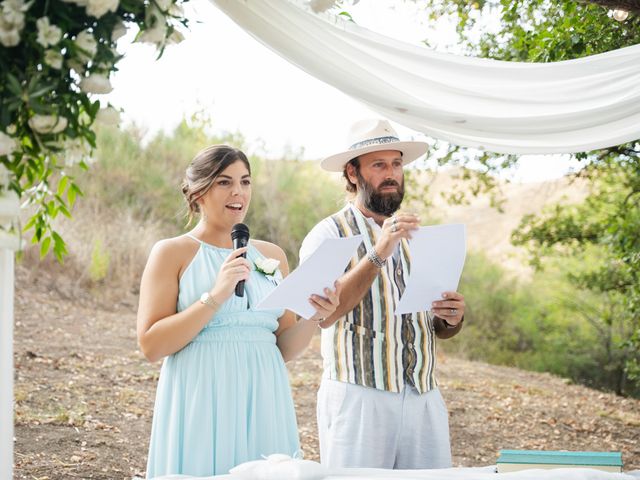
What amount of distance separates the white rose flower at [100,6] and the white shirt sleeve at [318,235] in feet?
4.92

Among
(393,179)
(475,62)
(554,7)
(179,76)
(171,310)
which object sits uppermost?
(179,76)

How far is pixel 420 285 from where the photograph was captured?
3.21 metres

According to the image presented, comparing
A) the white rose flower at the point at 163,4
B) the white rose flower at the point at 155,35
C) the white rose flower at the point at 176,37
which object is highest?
the white rose flower at the point at 163,4

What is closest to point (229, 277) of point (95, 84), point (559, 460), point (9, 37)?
point (95, 84)

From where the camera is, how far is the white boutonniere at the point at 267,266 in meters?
3.29

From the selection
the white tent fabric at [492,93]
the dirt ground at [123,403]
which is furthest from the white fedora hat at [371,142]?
the dirt ground at [123,403]

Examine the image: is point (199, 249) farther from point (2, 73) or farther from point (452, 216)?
point (452, 216)

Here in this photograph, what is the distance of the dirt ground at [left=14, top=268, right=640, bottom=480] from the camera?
6.64m

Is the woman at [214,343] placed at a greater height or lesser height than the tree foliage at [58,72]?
lesser

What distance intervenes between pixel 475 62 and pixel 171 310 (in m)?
1.52

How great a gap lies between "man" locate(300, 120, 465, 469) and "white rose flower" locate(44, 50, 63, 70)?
140 cm

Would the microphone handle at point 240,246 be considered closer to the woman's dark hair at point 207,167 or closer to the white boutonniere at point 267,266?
the white boutonniere at point 267,266

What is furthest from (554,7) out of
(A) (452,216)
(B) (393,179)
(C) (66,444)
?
(A) (452,216)

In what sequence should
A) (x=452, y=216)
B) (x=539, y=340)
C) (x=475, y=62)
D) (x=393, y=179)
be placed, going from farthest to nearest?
(x=452, y=216) < (x=539, y=340) < (x=393, y=179) < (x=475, y=62)
